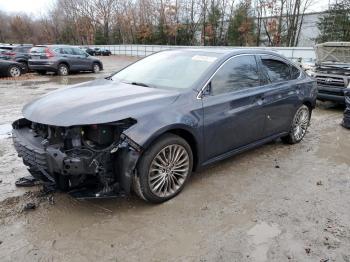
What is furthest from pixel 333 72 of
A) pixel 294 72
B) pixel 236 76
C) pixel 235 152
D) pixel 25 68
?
pixel 25 68

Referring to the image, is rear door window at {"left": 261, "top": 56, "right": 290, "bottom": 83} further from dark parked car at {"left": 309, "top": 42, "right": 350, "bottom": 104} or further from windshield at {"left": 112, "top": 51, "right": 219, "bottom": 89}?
dark parked car at {"left": 309, "top": 42, "right": 350, "bottom": 104}

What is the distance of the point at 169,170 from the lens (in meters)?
3.90

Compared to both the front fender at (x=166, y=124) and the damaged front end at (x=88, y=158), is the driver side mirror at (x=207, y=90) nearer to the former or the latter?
the front fender at (x=166, y=124)

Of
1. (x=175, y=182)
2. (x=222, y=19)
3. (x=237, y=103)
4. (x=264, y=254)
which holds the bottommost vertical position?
(x=264, y=254)

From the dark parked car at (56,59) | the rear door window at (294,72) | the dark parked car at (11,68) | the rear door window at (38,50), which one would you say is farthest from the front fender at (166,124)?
the rear door window at (38,50)

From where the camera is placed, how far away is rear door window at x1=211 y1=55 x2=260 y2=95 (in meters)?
4.32

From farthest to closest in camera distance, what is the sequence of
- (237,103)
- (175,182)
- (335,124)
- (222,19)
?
(222,19) < (335,124) < (237,103) < (175,182)

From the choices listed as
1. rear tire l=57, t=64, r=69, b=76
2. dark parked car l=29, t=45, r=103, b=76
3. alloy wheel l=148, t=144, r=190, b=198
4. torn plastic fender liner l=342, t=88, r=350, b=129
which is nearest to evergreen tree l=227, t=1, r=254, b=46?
dark parked car l=29, t=45, r=103, b=76

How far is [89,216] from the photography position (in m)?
3.63

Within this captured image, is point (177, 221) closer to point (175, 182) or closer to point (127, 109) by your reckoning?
point (175, 182)

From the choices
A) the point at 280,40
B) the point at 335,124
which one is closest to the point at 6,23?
the point at 280,40

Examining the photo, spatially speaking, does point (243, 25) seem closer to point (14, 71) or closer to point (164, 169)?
point (14, 71)

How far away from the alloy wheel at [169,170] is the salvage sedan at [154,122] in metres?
0.01

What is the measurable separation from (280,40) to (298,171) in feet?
104
